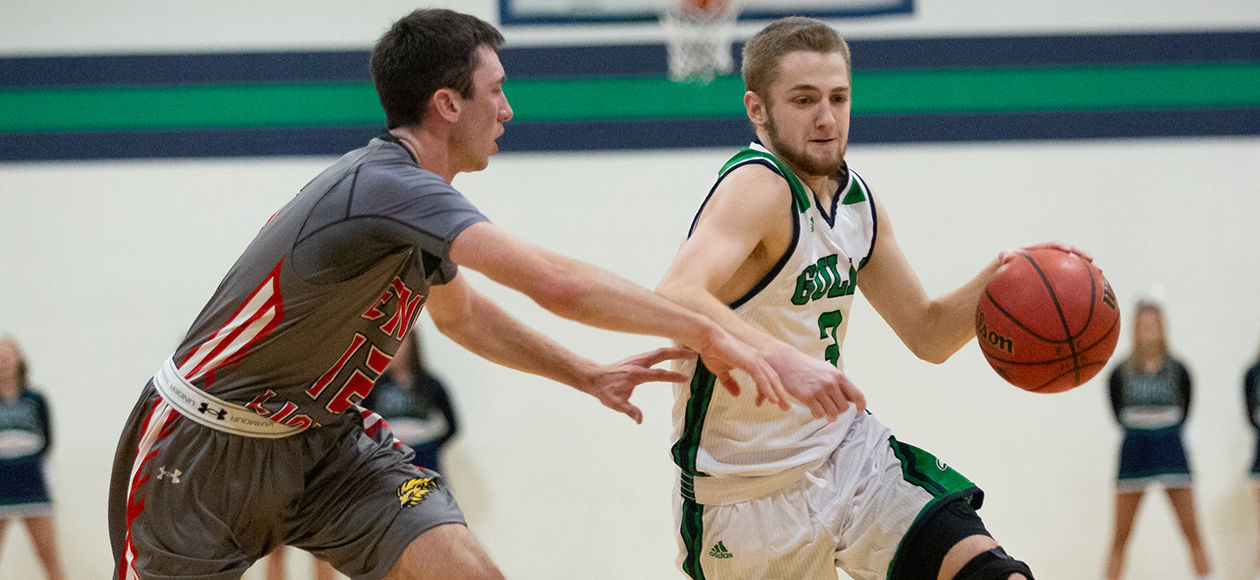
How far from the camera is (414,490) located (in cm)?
270

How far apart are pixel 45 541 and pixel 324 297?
14.7 ft

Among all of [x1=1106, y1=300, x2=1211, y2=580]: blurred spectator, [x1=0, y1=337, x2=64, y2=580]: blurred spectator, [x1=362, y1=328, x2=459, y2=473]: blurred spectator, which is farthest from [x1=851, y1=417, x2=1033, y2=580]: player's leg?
[x1=0, y1=337, x2=64, y2=580]: blurred spectator

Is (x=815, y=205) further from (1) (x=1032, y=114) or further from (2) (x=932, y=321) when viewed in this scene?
(1) (x=1032, y=114)

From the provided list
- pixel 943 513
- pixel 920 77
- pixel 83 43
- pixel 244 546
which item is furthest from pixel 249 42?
pixel 943 513

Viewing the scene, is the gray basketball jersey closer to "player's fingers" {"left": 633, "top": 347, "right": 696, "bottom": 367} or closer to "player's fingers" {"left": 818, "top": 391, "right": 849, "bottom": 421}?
"player's fingers" {"left": 633, "top": 347, "right": 696, "bottom": 367}

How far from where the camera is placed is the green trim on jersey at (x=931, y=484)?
2564 mm

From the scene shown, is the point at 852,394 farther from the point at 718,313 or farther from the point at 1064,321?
the point at 1064,321

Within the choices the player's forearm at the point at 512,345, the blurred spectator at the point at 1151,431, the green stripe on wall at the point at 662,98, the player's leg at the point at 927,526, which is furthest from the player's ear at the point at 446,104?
the blurred spectator at the point at 1151,431

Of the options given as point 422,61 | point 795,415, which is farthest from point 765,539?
point 422,61

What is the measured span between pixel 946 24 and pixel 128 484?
17.0 ft

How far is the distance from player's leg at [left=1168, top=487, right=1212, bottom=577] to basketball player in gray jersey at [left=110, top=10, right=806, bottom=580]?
171 inches

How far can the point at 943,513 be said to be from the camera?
2.56m

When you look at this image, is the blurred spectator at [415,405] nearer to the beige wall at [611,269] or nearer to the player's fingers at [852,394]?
the beige wall at [611,269]

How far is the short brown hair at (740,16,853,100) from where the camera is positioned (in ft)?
9.33
